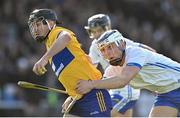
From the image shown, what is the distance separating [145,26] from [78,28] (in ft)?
8.41

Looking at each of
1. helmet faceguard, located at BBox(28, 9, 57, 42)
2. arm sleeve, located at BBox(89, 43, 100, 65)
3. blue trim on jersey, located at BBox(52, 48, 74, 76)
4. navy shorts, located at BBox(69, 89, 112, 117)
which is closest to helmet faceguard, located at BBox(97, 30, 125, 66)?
blue trim on jersey, located at BBox(52, 48, 74, 76)

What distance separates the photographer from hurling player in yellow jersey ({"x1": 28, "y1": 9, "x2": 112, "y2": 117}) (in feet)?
26.0

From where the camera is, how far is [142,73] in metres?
7.89

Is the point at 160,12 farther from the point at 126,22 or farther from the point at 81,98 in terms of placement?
the point at 81,98

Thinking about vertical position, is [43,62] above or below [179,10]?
above

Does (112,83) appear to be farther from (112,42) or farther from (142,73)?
(142,73)

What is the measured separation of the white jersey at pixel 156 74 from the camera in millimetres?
7852

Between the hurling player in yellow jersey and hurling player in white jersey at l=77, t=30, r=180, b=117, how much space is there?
366 millimetres

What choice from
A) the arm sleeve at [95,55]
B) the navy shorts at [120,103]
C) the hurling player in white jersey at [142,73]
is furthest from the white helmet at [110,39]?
the navy shorts at [120,103]

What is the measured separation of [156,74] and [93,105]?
771 mm

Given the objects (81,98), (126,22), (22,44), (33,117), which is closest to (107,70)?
(81,98)

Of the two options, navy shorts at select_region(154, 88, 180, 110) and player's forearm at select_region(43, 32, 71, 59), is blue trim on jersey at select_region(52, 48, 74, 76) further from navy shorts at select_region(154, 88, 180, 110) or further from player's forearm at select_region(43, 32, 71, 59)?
navy shorts at select_region(154, 88, 180, 110)

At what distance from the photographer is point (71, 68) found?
26.1 feet

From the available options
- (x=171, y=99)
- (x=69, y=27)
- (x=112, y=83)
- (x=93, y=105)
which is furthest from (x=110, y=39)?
(x=69, y=27)
